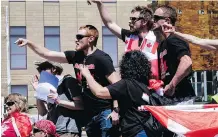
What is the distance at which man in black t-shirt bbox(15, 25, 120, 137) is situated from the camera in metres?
6.35

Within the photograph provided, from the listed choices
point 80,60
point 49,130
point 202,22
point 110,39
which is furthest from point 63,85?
point 110,39

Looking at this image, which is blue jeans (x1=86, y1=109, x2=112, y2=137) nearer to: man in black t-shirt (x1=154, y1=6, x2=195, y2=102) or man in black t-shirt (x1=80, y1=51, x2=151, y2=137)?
man in black t-shirt (x1=80, y1=51, x2=151, y2=137)

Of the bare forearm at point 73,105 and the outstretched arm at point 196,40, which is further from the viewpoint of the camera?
the bare forearm at point 73,105

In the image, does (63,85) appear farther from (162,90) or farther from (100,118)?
(162,90)

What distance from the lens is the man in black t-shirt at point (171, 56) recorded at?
616cm

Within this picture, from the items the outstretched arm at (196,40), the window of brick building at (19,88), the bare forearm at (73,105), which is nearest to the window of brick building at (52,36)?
the window of brick building at (19,88)

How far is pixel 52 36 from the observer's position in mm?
36219

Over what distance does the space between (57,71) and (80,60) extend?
1020 mm

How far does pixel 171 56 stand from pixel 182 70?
0.27m

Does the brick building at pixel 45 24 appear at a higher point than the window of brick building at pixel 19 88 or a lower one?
higher

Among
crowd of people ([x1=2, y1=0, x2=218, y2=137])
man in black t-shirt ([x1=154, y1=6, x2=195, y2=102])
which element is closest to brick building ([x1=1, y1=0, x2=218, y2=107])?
crowd of people ([x1=2, y1=0, x2=218, y2=137])

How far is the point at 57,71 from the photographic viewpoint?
7562 millimetres

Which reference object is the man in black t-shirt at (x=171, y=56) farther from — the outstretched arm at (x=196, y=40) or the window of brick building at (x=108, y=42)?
the window of brick building at (x=108, y=42)

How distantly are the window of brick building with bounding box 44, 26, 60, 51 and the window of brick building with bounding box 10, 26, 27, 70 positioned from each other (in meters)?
1.38
